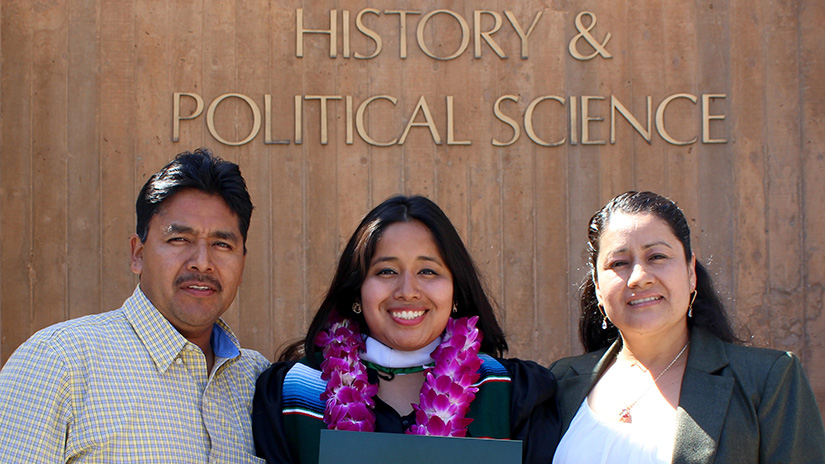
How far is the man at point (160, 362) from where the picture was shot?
6.72 feet

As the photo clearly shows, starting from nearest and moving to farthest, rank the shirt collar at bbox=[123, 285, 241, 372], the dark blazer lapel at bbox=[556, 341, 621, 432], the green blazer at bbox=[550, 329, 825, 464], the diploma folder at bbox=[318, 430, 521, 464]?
the diploma folder at bbox=[318, 430, 521, 464] < the green blazer at bbox=[550, 329, 825, 464] < the shirt collar at bbox=[123, 285, 241, 372] < the dark blazer lapel at bbox=[556, 341, 621, 432]

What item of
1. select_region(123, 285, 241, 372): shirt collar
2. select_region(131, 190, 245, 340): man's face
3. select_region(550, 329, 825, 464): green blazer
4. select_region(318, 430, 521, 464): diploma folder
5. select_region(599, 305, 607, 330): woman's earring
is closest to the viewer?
select_region(318, 430, 521, 464): diploma folder

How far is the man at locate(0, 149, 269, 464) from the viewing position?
6.72 feet

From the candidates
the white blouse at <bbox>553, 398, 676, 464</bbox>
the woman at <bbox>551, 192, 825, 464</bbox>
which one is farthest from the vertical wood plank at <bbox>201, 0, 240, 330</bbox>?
the white blouse at <bbox>553, 398, 676, 464</bbox>

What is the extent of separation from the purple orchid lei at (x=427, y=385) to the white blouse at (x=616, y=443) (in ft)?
0.92

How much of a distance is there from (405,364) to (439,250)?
332 millimetres

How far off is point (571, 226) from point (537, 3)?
106cm

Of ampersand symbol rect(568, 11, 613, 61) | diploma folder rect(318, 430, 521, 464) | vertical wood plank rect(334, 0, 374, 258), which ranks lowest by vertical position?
diploma folder rect(318, 430, 521, 464)

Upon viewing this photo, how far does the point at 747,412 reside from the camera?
2.21m

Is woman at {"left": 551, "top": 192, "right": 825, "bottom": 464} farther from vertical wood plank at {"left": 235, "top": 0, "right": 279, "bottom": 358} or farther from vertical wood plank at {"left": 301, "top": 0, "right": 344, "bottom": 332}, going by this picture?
vertical wood plank at {"left": 235, "top": 0, "right": 279, "bottom": 358}

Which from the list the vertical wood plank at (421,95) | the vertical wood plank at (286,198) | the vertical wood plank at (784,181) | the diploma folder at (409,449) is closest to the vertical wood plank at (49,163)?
the vertical wood plank at (286,198)

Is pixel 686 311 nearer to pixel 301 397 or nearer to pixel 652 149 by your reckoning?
pixel 301 397

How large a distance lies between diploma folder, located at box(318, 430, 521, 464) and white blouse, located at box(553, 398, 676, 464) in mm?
381

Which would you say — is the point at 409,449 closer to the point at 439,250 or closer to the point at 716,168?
the point at 439,250
